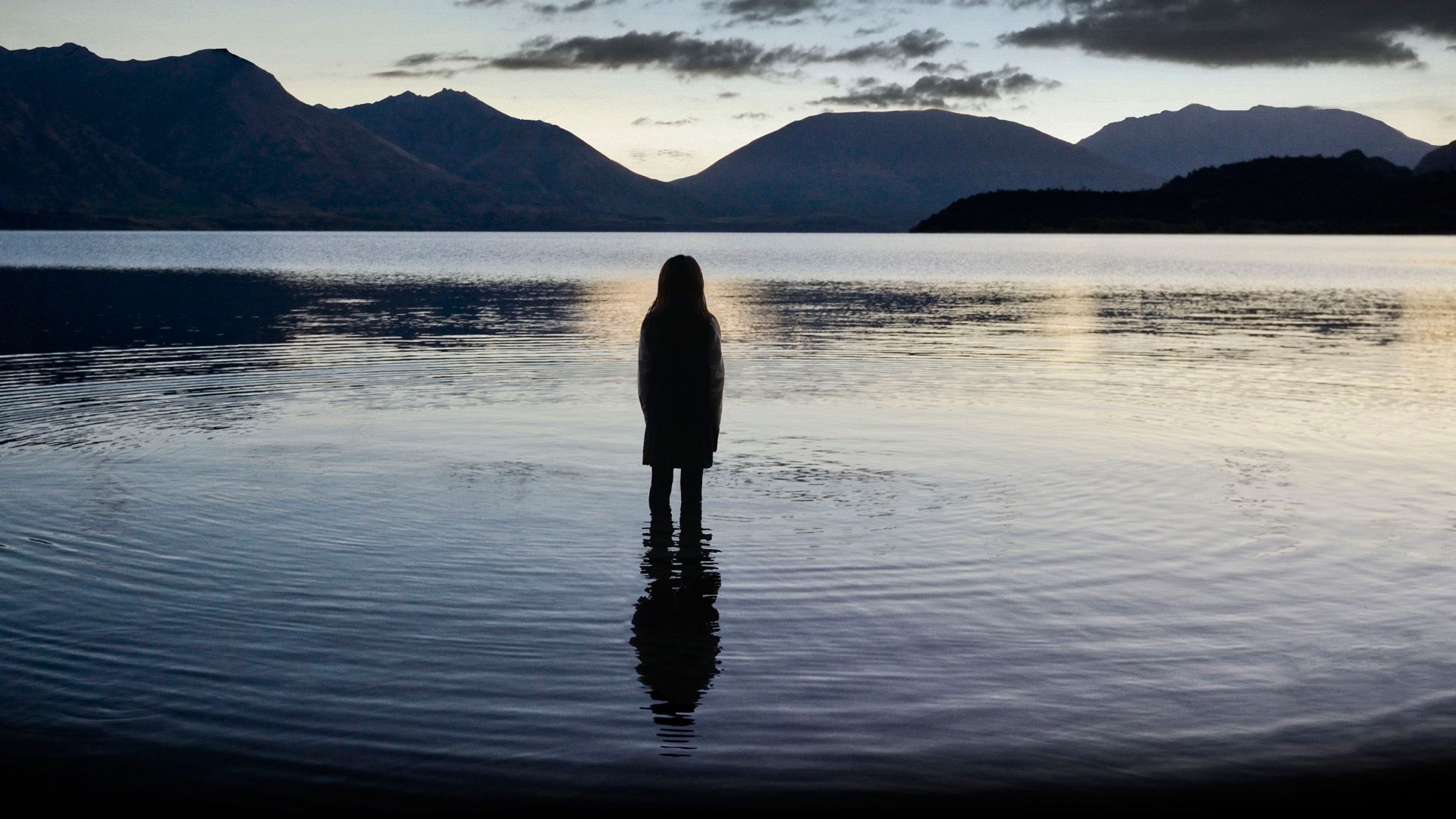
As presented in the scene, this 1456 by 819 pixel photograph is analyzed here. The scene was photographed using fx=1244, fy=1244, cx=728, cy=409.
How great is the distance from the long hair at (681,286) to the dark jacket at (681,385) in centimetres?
5

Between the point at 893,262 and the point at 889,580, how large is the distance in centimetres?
10717

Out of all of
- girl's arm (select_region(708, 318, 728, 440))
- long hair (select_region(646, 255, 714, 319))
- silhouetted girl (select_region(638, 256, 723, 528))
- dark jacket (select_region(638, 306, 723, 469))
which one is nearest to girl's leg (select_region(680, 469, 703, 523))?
silhouetted girl (select_region(638, 256, 723, 528))

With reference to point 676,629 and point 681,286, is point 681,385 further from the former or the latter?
point 676,629

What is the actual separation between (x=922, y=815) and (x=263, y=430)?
580 inches

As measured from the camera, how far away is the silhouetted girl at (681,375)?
11.4m

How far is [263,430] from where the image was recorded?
60.4 ft

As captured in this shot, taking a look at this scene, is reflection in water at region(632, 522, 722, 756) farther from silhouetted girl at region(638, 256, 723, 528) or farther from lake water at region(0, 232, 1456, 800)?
silhouetted girl at region(638, 256, 723, 528)

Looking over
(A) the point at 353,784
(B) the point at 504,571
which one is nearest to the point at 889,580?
(B) the point at 504,571

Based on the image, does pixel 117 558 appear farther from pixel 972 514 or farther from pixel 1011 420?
pixel 1011 420

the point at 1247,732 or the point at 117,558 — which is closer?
the point at 1247,732

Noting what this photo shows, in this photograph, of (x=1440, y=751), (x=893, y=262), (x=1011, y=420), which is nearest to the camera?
(x=1440, y=751)

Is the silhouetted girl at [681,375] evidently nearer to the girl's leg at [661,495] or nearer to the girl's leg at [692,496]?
the girl's leg at [692,496]

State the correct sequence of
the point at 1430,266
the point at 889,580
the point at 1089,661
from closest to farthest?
1. the point at 1089,661
2. the point at 889,580
3. the point at 1430,266

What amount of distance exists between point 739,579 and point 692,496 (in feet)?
5.44
